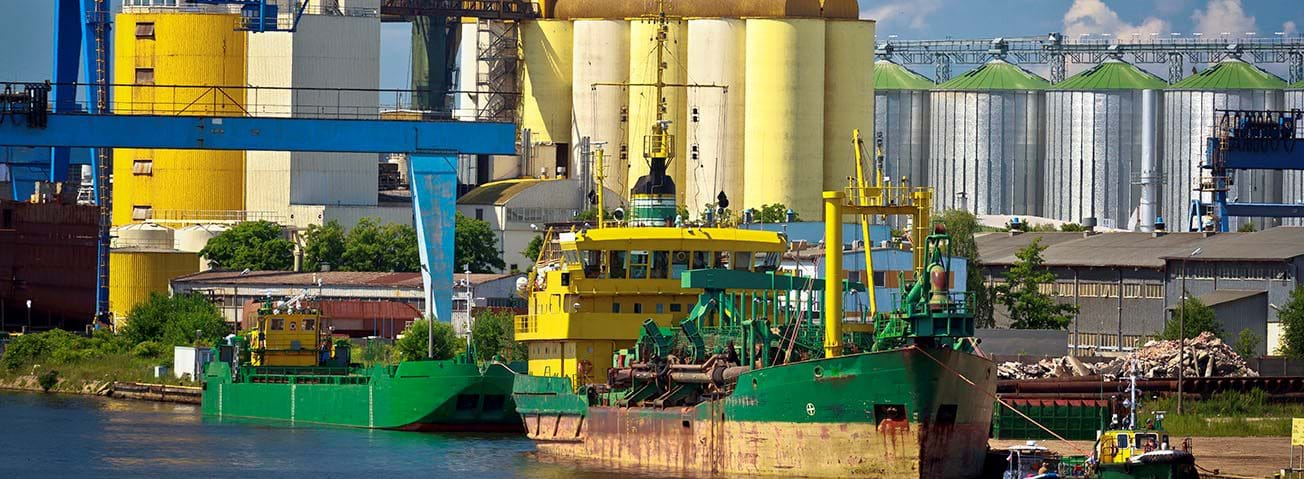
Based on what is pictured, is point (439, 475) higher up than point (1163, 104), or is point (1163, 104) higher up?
point (1163, 104)

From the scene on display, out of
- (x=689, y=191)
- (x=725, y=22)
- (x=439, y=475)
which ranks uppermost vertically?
(x=725, y=22)

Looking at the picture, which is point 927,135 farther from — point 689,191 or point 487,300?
point 487,300

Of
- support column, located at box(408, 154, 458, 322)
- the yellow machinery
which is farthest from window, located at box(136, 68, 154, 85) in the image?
the yellow machinery

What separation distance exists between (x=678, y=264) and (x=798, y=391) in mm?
10513

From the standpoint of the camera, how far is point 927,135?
158125mm

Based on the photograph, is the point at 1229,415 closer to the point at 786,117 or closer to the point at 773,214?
the point at 773,214

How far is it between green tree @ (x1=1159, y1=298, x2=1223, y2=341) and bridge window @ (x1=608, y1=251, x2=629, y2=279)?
80.9 feet

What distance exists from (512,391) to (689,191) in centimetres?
6383

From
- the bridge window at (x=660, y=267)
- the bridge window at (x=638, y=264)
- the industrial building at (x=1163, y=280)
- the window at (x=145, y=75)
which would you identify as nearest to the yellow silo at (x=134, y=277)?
the window at (x=145, y=75)

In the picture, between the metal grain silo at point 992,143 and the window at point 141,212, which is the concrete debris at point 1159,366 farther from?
the metal grain silo at point 992,143

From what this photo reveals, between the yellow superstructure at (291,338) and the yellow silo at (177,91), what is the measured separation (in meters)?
38.8

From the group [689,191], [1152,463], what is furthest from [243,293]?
[1152,463]

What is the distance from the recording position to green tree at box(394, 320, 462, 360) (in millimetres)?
73375

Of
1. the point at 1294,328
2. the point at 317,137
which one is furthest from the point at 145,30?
the point at 1294,328
